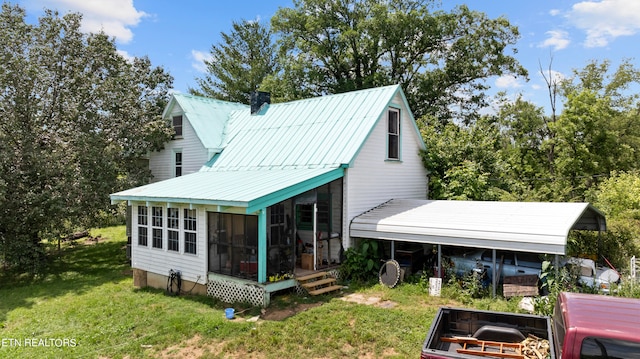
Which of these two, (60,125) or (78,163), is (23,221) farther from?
(60,125)

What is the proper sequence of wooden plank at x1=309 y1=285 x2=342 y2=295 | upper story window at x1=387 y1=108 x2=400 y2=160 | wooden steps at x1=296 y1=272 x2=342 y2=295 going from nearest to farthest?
1. wooden plank at x1=309 y1=285 x2=342 y2=295
2. wooden steps at x1=296 y1=272 x2=342 y2=295
3. upper story window at x1=387 y1=108 x2=400 y2=160

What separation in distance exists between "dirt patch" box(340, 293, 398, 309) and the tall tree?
2238cm

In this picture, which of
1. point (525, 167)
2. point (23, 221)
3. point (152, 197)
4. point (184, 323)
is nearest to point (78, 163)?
point (23, 221)

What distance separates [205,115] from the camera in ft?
66.4

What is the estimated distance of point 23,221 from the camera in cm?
1678

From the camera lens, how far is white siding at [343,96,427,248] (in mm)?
14391

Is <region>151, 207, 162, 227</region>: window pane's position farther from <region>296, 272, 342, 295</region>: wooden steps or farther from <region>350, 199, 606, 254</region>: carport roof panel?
<region>350, 199, 606, 254</region>: carport roof panel

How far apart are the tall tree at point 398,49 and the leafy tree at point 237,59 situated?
7.85 meters

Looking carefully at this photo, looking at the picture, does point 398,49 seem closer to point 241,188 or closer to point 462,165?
point 462,165

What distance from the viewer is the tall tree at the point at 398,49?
31062 mm

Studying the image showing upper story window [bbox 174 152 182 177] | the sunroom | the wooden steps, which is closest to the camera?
the sunroom

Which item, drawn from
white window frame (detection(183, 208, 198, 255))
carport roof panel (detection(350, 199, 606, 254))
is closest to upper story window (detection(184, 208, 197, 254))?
white window frame (detection(183, 208, 198, 255))

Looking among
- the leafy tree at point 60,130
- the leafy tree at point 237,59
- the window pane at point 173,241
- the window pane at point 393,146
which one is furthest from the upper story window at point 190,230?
the leafy tree at point 237,59

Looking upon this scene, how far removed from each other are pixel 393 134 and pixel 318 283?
23.6 ft
